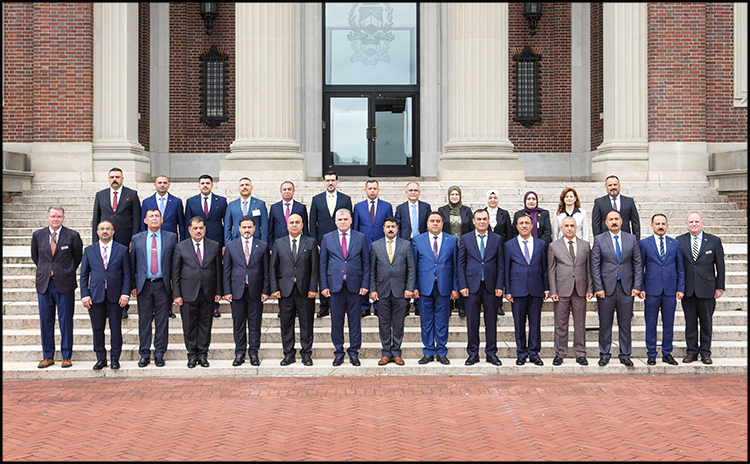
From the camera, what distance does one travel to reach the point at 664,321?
32.8 feet

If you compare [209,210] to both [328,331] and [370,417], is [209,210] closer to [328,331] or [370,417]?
[328,331]

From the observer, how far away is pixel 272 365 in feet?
32.2

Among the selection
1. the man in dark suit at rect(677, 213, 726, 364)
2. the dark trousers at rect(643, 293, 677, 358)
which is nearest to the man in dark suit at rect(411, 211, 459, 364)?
the dark trousers at rect(643, 293, 677, 358)

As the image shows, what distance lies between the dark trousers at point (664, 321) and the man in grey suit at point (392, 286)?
3100mm

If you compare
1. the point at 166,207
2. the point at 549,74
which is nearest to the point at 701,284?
the point at 166,207

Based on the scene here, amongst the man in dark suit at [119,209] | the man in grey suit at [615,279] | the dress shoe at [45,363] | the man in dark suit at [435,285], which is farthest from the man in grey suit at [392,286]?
the dress shoe at [45,363]

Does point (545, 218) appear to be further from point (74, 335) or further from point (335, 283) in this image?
point (74, 335)

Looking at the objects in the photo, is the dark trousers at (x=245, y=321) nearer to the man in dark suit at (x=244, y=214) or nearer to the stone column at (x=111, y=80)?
the man in dark suit at (x=244, y=214)

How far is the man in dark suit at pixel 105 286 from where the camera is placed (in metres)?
9.66

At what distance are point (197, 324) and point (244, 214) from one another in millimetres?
1891

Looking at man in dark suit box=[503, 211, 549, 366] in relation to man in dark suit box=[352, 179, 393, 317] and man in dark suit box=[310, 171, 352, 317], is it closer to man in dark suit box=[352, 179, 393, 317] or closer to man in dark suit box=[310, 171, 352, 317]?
man in dark suit box=[352, 179, 393, 317]

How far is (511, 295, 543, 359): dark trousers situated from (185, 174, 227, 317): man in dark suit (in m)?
4.23

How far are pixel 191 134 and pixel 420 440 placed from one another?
52.1ft

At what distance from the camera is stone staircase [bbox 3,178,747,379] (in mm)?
9680
